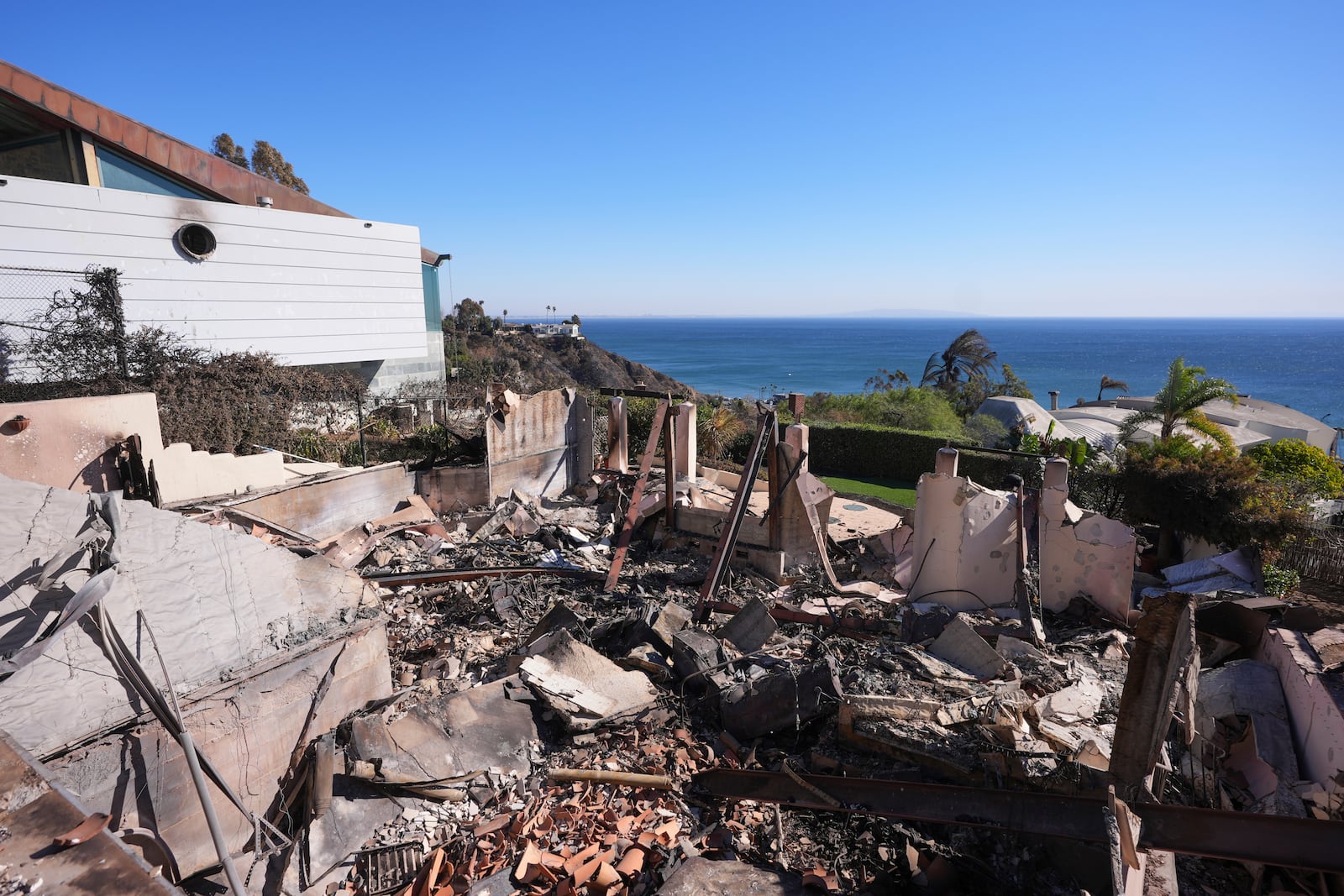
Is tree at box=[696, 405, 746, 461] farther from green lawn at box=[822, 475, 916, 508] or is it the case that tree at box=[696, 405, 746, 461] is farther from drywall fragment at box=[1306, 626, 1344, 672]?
drywall fragment at box=[1306, 626, 1344, 672]

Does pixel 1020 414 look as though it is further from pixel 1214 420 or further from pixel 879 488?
pixel 879 488

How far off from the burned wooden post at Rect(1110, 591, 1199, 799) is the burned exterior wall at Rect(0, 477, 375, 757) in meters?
5.52

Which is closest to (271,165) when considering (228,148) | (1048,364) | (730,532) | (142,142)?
(228,148)

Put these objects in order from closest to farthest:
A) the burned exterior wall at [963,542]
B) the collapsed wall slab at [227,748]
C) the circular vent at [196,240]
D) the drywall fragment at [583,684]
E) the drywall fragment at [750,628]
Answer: the collapsed wall slab at [227,748] → the drywall fragment at [583,684] → the drywall fragment at [750,628] → the burned exterior wall at [963,542] → the circular vent at [196,240]

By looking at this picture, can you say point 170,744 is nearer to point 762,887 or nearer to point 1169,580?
point 762,887

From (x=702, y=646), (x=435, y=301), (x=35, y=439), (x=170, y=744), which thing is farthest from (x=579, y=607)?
(x=435, y=301)

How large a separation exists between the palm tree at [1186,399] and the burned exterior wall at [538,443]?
47.2 ft

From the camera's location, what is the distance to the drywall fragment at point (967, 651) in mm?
6695

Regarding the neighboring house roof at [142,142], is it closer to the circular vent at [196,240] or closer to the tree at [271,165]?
the circular vent at [196,240]

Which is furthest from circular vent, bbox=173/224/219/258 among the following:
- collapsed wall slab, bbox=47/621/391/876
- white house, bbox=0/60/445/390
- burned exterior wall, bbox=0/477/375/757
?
collapsed wall slab, bbox=47/621/391/876

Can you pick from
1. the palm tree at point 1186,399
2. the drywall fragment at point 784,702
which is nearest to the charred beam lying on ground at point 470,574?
the drywall fragment at point 784,702

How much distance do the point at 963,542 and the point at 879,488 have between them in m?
9.85

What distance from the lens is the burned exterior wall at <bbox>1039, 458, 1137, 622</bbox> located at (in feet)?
27.6

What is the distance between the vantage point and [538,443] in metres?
13.3
